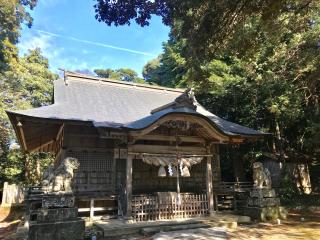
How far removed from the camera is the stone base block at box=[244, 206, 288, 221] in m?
10.9

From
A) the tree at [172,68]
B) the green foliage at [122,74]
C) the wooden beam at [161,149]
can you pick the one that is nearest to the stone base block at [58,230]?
the wooden beam at [161,149]

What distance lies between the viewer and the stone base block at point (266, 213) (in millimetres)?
10922

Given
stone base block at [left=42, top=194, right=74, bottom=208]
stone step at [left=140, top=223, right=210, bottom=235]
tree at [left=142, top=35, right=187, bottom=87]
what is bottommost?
stone step at [left=140, top=223, right=210, bottom=235]

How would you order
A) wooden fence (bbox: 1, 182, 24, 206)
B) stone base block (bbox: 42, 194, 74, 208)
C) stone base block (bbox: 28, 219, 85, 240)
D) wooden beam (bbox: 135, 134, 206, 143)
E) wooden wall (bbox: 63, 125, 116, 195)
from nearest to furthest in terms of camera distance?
stone base block (bbox: 28, 219, 85, 240) → stone base block (bbox: 42, 194, 74, 208) → wooden beam (bbox: 135, 134, 206, 143) → wooden wall (bbox: 63, 125, 116, 195) → wooden fence (bbox: 1, 182, 24, 206)

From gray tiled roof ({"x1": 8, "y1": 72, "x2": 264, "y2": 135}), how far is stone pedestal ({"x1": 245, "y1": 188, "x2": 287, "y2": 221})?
2.61 metres

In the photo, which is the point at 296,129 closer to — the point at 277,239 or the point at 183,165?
the point at 183,165

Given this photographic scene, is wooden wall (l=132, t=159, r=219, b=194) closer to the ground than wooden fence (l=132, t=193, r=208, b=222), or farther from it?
farther from it

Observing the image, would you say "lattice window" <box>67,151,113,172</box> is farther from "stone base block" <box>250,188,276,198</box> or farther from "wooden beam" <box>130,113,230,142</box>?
"stone base block" <box>250,188,276,198</box>

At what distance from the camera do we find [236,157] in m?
20.2

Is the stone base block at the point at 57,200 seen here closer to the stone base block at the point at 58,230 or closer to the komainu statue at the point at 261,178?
the stone base block at the point at 58,230

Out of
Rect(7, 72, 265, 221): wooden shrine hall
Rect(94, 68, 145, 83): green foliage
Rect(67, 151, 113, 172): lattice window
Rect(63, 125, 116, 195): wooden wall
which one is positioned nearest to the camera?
Rect(7, 72, 265, 221): wooden shrine hall

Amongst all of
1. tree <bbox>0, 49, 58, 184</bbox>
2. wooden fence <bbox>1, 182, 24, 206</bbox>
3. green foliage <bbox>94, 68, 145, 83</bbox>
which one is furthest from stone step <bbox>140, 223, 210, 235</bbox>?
green foliage <bbox>94, 68, 145, 83</bbox>

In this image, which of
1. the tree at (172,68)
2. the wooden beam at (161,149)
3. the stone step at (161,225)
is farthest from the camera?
the tree at (172,68)

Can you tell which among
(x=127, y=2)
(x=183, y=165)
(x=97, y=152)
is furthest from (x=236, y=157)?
(x=127, y=2)
